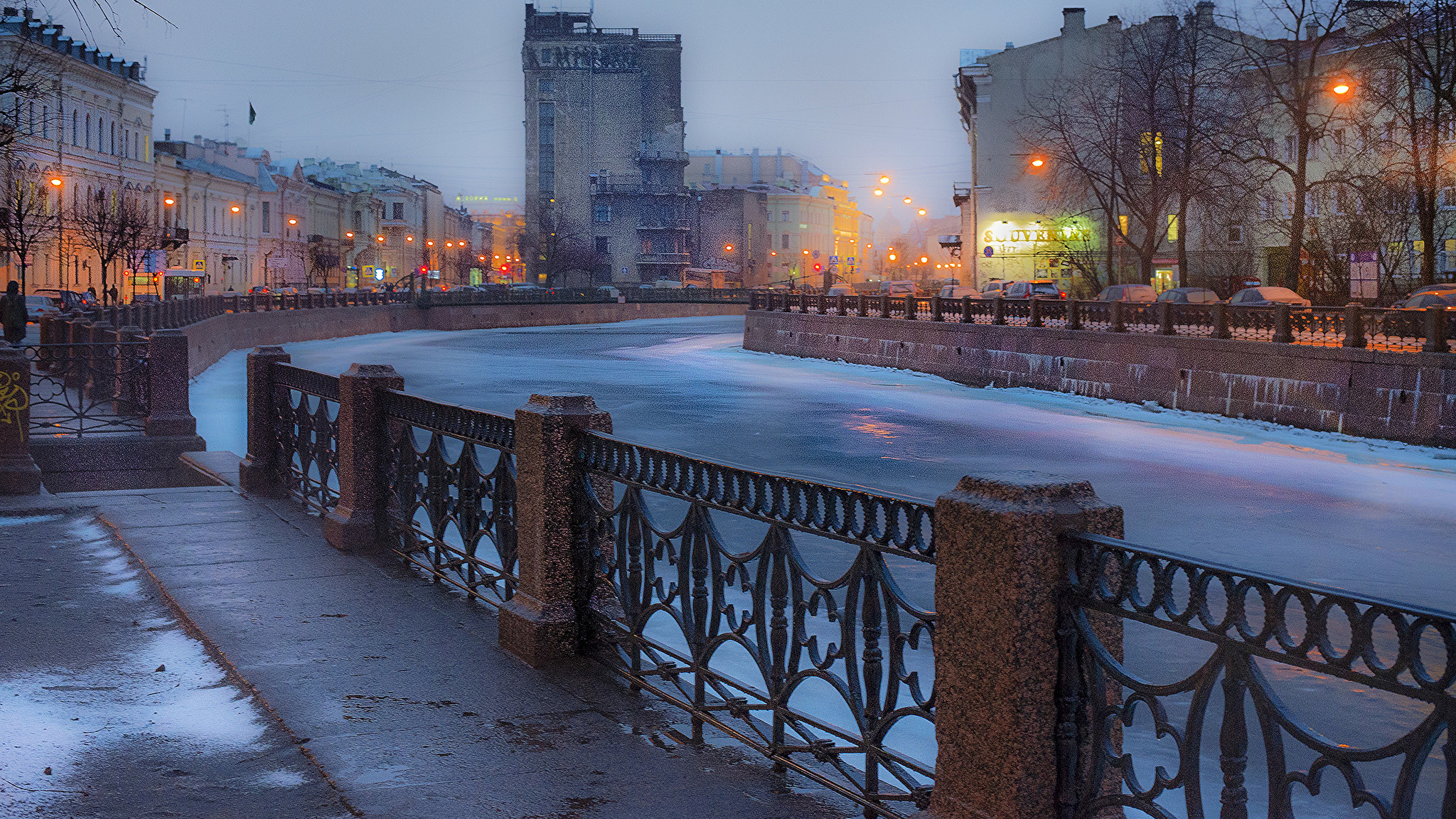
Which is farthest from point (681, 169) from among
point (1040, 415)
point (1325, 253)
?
point (1040, 415)

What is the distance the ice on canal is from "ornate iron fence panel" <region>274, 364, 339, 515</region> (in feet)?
11.0

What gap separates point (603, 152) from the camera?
108 metres

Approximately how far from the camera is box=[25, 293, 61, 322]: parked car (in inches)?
1575

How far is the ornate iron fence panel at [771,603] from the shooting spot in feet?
13.4

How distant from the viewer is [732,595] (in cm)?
1157

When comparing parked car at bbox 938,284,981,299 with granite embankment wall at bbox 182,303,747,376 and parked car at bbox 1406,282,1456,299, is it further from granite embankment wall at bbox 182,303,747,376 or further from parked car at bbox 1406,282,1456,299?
granite embankment wall at bbox 182,303,747,376

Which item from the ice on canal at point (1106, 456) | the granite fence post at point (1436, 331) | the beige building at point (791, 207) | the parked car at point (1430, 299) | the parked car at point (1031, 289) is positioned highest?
the beige building at point (791, 207)

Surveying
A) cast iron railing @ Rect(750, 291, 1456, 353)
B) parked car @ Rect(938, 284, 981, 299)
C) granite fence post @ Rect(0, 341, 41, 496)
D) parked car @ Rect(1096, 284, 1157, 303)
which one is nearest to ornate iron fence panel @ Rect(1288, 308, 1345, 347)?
cast iron railing @ Rect(750, 291, 1456, 353)

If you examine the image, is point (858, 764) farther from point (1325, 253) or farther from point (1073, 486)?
point (1325, 253)

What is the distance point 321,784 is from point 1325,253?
42.4 m

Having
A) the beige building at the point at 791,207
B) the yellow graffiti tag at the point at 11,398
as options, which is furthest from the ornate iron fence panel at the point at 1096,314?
the beige building at the point at 791,207

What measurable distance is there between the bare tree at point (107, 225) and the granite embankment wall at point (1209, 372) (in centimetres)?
3133

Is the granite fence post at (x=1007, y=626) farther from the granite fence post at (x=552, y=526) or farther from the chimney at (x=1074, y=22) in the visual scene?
the chimney at (x=1074, y=22)

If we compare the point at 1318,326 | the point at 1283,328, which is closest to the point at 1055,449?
the point at 1283,328
